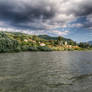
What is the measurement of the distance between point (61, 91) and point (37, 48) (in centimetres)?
8712

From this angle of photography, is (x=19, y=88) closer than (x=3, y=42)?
Yes

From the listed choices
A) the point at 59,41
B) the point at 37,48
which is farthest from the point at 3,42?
the point at 59,41

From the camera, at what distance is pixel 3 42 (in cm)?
7125

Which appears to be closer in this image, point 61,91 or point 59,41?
point 61,91

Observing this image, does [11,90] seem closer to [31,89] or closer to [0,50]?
[31,89]

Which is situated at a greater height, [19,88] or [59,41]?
[59,41]

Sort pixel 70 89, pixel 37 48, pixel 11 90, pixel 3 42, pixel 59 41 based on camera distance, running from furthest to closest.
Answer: pixel 59 41 → pixel 37 48 → pixel 3 42 → pixel 70 89 → pixel 11 90

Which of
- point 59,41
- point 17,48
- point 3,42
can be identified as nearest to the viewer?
point 3,42

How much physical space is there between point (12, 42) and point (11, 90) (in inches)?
2766

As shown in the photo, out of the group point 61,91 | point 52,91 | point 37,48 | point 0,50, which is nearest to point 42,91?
point 52,91

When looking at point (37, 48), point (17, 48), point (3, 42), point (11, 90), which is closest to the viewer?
point (11, 90)

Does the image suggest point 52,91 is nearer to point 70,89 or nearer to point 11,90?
point 70,89

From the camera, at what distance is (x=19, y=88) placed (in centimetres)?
1105

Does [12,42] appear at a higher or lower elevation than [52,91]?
higher
